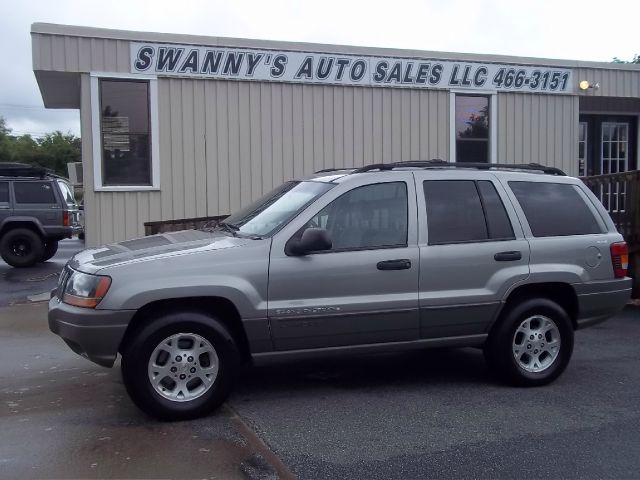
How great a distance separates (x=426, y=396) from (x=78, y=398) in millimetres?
2776

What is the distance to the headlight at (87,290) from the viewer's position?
488cm

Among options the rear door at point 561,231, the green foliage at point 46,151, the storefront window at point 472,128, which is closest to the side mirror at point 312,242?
the rear door at point 561,231

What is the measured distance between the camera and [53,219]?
15.4 metres

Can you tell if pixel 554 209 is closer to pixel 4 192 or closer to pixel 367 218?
pixel 367 218

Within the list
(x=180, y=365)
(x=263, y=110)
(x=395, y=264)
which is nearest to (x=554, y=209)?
(x=395, y=264)

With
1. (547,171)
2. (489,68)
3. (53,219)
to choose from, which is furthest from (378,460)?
(53,219)

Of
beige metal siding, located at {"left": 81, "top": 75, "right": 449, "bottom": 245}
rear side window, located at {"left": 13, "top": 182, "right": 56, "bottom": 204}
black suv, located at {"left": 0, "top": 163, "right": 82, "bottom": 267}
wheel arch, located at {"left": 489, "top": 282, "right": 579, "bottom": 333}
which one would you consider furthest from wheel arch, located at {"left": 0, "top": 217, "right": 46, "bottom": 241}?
wheel arch, located at {"left": 489, "top": 282, "right": 579, "bottom": 333}

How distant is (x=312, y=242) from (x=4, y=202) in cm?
1221

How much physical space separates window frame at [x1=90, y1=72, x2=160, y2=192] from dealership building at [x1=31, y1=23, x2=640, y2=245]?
0.02 m

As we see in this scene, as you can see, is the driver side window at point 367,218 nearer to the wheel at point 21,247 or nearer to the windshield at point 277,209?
the windshield at point 277,209

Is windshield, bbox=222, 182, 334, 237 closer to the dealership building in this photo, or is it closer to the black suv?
the dealership building

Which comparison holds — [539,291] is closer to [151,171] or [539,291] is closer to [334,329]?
[334,329]

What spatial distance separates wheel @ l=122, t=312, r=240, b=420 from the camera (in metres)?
4.93

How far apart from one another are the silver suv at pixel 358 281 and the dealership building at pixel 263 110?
544 cm
